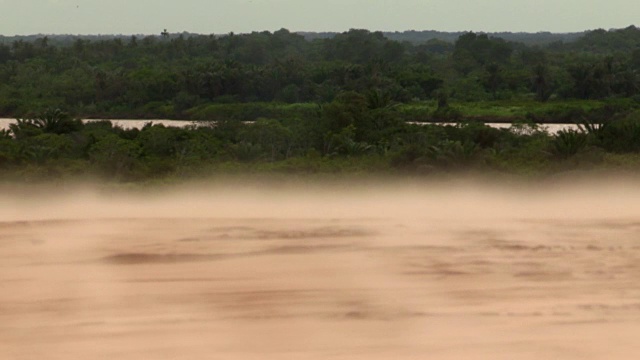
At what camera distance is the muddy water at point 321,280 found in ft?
17.5

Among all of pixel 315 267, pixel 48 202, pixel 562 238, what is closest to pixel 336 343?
pixel 315 267

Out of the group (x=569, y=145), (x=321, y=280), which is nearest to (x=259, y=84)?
(x=569, y=145)

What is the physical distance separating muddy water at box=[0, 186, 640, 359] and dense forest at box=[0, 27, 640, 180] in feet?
12.4

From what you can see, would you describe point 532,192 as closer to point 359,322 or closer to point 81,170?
point 359,322

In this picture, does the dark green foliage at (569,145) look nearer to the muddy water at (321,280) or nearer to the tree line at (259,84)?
the muddy water at (321,280)

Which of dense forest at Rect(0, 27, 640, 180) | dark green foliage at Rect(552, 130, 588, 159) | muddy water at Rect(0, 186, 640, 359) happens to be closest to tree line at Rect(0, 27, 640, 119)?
dense forest at Rect(0, 27, 640, 180)

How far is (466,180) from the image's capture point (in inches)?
428

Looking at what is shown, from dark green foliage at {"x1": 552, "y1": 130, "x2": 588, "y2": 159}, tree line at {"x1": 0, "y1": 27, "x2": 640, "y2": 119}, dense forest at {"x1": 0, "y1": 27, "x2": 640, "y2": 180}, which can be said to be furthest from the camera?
tree line at {"x1": 0, "y1": 27, "x2": 640, "y2": 119}

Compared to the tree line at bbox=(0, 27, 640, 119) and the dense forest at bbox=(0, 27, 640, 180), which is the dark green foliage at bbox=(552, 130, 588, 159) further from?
the tree line at bbox=(0, 27, 640, 119)

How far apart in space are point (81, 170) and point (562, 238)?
7840 mm

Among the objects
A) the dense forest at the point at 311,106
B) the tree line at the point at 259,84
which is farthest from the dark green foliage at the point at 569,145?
the tree line at the point at 259,84

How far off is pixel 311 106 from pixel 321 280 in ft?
124

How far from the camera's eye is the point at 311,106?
44.1 m

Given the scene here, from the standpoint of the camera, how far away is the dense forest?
14.3m
